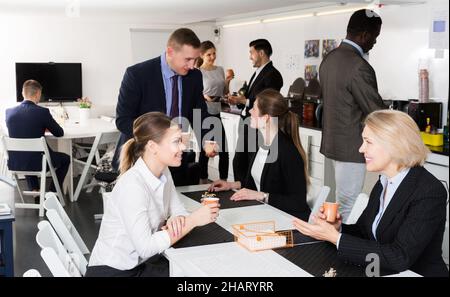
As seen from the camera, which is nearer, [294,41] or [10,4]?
[10,4]

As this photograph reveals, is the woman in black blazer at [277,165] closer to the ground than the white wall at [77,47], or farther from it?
closer to the ground

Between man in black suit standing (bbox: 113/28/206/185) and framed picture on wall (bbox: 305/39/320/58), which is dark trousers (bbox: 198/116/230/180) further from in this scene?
man in black suit standing (bbox: 113/28/206/185)

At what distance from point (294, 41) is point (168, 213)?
4.23 metres

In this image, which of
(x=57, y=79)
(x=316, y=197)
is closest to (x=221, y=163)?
(x=316, y=197)

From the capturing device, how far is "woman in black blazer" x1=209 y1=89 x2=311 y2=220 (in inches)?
97.5

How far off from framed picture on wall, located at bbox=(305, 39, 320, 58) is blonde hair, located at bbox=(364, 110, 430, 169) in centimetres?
397

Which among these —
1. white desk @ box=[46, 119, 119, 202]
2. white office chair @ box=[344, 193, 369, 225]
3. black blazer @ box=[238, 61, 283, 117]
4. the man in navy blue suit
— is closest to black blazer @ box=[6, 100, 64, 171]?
the man in navy blue suit

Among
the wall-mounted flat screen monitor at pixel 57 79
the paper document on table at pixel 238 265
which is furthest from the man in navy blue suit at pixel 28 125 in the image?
the paper document on table at pixel 238 265

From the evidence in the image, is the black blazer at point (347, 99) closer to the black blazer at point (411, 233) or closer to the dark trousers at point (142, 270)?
the black blazer at point (411, 233)

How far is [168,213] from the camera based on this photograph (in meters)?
2.24

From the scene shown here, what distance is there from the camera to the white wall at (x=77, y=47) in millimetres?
6867

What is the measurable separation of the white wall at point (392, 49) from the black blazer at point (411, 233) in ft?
8.13
